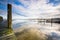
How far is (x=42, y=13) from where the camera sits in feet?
6.31

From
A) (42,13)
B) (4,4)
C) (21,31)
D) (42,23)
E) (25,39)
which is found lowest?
(25,39)

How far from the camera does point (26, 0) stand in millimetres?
1947

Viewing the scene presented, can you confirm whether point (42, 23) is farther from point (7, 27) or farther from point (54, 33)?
point (7, 27)

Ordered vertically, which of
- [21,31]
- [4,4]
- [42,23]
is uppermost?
[4,4]

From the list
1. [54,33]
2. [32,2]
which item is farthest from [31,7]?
[54,33]

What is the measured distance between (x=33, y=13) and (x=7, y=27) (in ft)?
1.65

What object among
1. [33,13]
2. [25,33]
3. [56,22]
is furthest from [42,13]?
[25,33]

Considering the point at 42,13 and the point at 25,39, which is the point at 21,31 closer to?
the point at 25,39

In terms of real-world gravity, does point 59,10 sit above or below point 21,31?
above

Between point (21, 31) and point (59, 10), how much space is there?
29.3 inches

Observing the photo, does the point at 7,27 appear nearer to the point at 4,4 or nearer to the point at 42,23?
the point at 4,4

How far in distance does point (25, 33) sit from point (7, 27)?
0.32m

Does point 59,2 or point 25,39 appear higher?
point 59,2

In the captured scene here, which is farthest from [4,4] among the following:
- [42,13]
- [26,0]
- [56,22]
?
[56,22]
